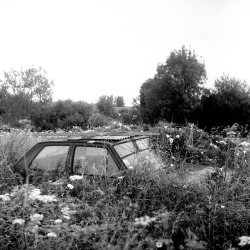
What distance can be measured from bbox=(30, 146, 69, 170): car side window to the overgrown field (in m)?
0.28

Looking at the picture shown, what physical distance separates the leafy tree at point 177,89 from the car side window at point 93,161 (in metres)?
22.7

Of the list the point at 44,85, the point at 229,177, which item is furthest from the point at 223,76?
the point at 229,177

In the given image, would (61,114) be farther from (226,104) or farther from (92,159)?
(92,159)

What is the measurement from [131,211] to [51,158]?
182 cm

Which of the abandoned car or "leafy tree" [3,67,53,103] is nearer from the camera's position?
the abandoned car

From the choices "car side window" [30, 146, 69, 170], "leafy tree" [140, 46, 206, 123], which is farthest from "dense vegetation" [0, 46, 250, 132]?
"car side window" [30, 146, 69, 170]

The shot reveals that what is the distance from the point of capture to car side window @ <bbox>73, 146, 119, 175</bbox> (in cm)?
336

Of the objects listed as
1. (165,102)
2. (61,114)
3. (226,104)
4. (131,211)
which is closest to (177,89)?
(165,102)

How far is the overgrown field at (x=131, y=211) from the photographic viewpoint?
2.13 meters

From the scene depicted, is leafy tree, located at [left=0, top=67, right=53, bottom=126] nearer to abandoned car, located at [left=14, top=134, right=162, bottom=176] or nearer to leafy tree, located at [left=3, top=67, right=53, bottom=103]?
leafy tree, located at [left=3, top=67, right=53, bottom=103]

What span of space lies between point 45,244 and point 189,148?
14.2ft

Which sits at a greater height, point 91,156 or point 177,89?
point 177,89

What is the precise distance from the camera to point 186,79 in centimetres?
2752

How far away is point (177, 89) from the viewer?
27.0 metres
